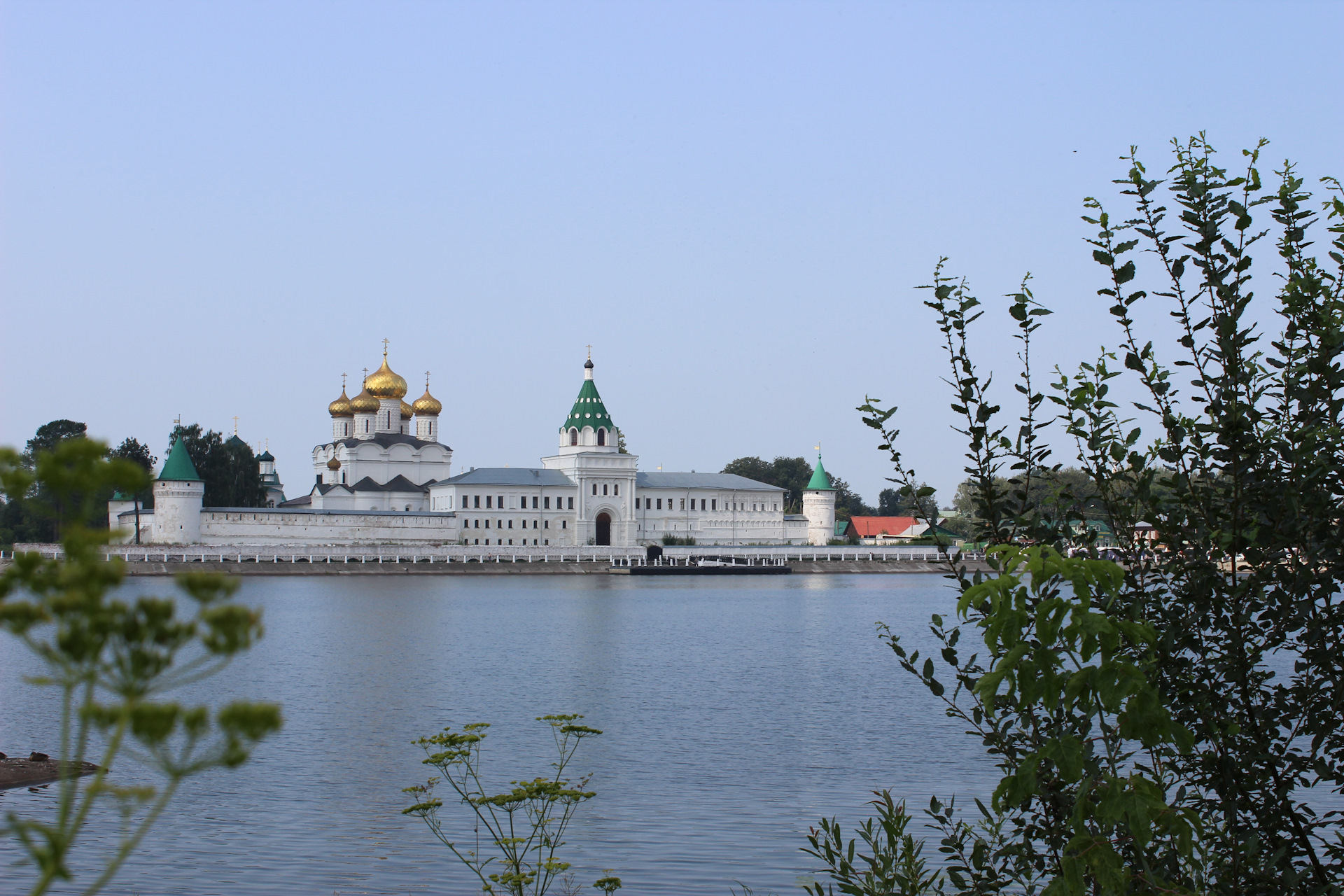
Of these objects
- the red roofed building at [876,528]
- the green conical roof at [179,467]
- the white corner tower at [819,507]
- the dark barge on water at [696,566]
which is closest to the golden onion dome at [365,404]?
the green conical roof at [179,467]

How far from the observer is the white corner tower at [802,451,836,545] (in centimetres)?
7644

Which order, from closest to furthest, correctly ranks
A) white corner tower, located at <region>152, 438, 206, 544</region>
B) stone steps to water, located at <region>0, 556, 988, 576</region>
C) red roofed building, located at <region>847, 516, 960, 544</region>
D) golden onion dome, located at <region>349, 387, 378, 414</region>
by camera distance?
stone steps to water, located at <region>0, 556, 988, 576</region> < white corner tower, located at <region>152, 438, 206, 544</region> < golden onion dome, located at <region>349, 387, 378, 414</region> < red roofed building, located at <region>847, 516, 960, 544</region>

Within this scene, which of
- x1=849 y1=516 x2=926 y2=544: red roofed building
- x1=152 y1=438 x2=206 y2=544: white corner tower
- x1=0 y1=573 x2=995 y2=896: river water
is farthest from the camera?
x1=849 y1=516 x2=926 y2=544: red roofed building

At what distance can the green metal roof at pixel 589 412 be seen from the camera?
72.6 m

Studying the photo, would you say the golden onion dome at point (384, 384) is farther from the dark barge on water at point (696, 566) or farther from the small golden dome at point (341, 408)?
the dark barge on water at point (696, 566)

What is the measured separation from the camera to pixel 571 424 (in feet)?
239

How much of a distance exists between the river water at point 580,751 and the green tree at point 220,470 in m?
30.5

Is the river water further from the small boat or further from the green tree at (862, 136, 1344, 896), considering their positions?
the small boat

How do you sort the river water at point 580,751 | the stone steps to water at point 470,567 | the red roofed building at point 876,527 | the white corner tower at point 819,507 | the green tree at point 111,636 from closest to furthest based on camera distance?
the green tree at point 111,636 → the river water at point 580,751 → the stone steps to water at point 470,567 → the white corner tower at point 819,507 → the red roofed building at point 876,527

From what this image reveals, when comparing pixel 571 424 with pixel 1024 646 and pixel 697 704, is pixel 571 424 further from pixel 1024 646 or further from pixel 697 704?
pixel 1024 646

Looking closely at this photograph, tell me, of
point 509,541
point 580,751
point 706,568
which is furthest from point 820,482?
point 580,751

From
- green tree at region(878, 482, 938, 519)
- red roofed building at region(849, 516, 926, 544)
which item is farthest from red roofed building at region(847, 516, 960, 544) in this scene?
green tree at region(878, 482, 938, 519)

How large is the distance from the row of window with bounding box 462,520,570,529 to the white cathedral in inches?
2.2

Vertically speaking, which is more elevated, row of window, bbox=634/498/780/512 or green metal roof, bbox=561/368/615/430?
green metal roof, bbox=561/368/615/430
